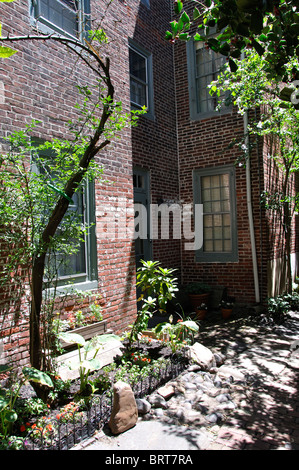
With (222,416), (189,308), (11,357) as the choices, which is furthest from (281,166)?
(11,357)

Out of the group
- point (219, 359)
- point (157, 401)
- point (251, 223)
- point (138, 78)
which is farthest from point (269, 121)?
point (157, 401)

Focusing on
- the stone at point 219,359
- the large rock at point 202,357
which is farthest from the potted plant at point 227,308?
the large rock at point 202,357

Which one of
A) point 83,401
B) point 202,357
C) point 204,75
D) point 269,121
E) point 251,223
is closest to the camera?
point 83,401

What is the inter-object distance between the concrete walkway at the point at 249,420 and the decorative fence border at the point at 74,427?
84 mm

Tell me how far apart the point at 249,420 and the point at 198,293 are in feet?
15.3

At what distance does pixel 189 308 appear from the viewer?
8320 mm

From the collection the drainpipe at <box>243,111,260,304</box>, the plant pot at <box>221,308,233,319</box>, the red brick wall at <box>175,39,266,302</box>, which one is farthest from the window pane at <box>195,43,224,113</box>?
the plant pot at <box>221,308,233,319</box>

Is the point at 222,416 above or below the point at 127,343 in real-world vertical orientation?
below

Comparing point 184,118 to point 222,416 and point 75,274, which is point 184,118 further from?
point 222,416

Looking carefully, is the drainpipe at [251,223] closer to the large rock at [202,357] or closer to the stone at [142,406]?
the large rock at [202,357]

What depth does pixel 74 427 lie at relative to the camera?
2957 mm

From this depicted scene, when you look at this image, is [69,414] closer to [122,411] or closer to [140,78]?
[122,411]

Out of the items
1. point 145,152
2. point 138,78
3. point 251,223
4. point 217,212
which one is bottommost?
point 251,223

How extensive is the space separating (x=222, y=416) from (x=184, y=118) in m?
7.24
